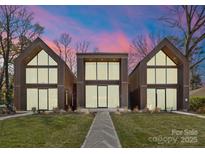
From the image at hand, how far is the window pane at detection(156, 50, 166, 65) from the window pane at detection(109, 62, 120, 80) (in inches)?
118

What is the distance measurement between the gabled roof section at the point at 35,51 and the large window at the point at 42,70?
441 millimetres

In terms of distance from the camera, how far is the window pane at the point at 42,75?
990 inches

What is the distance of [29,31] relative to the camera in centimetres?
2320

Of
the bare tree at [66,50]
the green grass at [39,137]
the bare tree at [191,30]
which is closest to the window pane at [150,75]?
the bare tree at [191,30]

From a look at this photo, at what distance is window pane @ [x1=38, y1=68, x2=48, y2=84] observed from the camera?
25.2 metres

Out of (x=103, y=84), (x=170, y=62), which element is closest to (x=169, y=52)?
(x=170, y=62)

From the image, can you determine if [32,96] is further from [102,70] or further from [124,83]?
[124,83]

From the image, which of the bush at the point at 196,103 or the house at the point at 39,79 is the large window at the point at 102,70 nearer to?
the house at the point at 39,79

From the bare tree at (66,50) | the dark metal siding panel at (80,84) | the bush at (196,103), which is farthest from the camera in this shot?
the dark metal siding panel at (80,84)

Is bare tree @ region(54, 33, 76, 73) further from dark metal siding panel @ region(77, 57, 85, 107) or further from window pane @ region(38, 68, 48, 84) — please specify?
window pane @ region(38, 68, 48, 84)

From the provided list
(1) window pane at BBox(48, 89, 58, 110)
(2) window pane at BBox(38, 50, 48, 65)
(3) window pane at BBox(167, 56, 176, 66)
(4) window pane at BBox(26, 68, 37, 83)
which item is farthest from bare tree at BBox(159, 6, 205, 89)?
(4) window pane at BBox(26, 68, 37, 83)

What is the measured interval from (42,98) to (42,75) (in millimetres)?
1822
